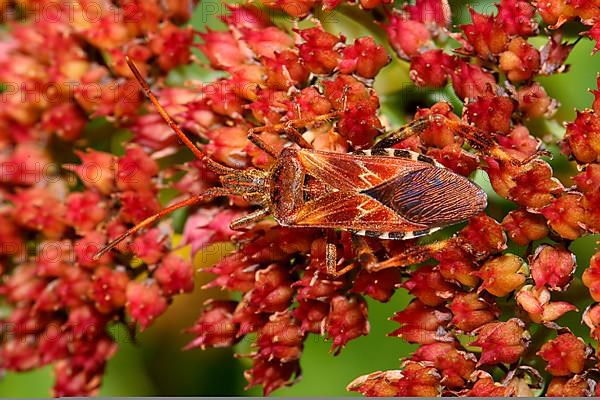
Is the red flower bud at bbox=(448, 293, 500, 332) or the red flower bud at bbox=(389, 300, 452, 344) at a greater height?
the red flower bud at bbox=(448, 293, 500, 332)

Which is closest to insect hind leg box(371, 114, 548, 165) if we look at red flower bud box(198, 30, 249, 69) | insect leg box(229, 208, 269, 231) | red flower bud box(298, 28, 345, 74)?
red flower bud box(298, 28, 345, 74)

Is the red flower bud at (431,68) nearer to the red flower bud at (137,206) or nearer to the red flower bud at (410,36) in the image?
the red flower bud at (410,36)

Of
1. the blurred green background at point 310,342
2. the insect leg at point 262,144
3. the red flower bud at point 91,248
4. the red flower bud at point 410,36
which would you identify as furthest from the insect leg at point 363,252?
the red flower bud at point 91,248

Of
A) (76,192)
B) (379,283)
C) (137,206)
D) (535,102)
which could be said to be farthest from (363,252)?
(76,192)

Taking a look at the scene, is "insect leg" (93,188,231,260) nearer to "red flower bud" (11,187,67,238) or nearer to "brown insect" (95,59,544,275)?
"brown insect" (95,59,544,275)

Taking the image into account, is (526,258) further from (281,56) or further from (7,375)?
(7,375)

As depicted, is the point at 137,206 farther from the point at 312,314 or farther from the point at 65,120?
the point at 312,314
